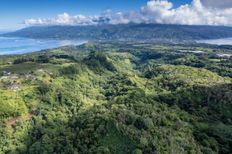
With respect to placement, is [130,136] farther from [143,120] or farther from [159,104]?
[159,104]

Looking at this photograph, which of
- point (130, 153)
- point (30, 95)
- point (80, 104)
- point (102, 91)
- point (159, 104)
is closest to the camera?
point (130, 153)

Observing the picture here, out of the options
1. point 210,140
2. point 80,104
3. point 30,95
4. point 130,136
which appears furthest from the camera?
point 80,104

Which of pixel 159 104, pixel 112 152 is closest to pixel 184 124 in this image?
pixel 159 104

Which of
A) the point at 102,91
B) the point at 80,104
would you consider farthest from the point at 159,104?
the point at 102,91

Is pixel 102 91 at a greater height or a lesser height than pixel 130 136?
lesser

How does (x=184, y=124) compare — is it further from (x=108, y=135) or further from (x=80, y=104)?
(x=80, y=104)

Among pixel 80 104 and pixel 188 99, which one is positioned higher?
pixel 188 99

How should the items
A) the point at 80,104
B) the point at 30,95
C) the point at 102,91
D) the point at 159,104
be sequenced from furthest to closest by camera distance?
the point at 102,91, the point at 80,104, the point at 30,95, the point at 159,104

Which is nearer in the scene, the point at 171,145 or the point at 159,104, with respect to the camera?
the point at 171,145

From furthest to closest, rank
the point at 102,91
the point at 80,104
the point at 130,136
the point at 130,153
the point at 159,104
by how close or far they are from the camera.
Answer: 1. the point at 102,91
2. the point at 80,104
3. the point at 159,104
4. the point at 130,136
5. the point at 130,153

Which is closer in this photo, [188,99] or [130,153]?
[130,153]
